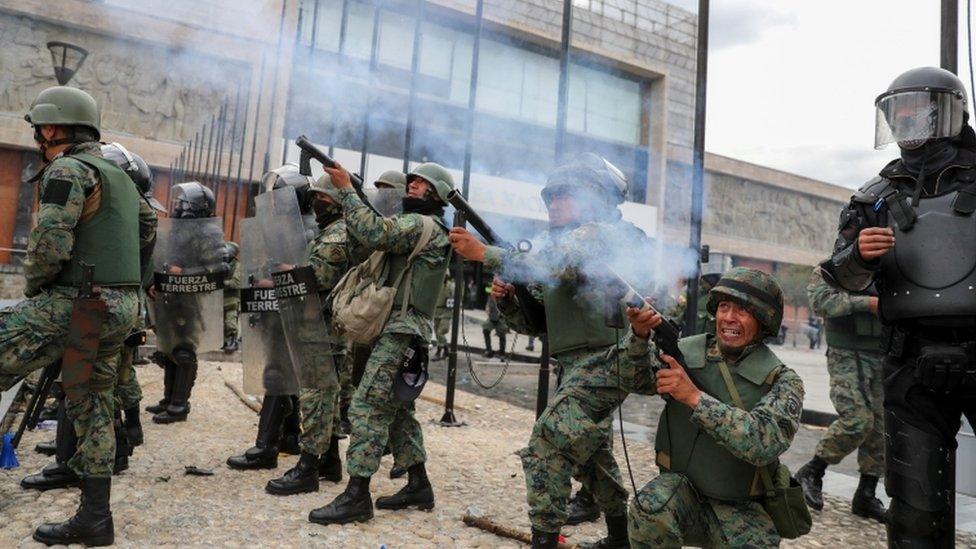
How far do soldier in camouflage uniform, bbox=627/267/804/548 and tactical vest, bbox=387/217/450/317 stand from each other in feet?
5.17

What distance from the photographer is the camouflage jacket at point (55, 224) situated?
2.99m

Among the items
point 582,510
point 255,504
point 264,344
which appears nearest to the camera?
point 255,504

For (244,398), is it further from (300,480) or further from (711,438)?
(711,438)

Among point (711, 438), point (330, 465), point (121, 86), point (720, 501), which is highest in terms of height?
point (121, 86)

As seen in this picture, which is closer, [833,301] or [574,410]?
[574,410]

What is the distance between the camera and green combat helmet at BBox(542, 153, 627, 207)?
327cm

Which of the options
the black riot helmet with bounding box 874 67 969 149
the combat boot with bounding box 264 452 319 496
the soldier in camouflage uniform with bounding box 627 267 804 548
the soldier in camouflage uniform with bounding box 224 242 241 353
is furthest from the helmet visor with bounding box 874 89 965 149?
the soldier in camouflage uniform with bounding box 224 242 241 353

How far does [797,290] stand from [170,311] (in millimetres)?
33337

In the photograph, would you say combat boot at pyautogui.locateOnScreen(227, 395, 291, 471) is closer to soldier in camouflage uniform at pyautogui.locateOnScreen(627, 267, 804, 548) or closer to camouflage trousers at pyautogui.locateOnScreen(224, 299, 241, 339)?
soldier in camouflage uniform at pyautogui.locateOnScreen(627, 267, 804, 548)

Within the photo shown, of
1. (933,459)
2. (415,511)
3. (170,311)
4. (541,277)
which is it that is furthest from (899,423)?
(170,311)

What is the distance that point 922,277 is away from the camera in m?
2.66

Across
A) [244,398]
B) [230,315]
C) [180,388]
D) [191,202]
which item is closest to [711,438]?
[180,388]

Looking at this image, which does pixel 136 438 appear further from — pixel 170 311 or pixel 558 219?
pixel 558 219

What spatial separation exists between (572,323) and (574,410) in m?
0.43
